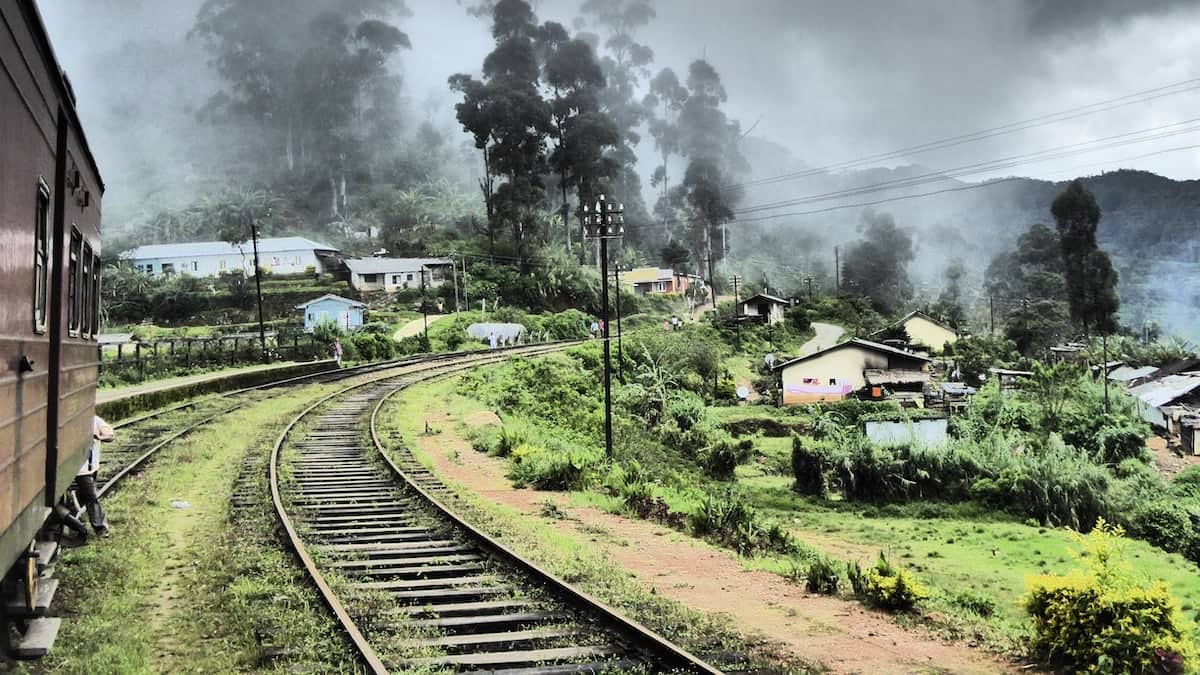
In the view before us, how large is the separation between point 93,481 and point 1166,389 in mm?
54734

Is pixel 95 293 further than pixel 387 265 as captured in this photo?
No

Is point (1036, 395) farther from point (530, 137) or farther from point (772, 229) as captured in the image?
point (772, 229)

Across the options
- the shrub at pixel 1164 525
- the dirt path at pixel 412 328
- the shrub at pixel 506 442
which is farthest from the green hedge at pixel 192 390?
the shrub at pixel 1164 525

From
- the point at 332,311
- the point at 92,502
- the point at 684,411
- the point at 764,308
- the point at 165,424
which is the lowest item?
the point at 684,411

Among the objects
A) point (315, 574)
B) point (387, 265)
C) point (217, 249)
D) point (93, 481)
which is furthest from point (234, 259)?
point (315, 574)

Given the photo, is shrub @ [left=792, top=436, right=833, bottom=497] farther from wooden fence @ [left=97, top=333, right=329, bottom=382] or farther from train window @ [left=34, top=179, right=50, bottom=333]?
train window @ [left=34, top=179, right=50, bottom=333]

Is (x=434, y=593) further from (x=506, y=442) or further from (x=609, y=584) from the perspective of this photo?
(x=506, y=442)

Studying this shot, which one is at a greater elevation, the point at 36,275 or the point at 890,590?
the point at 36,275

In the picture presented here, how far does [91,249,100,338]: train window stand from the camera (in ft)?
27.9

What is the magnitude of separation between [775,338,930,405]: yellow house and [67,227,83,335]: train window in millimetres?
47149

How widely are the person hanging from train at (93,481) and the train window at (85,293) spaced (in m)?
1.81

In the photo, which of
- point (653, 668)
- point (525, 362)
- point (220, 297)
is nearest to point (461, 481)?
point (653, 668)

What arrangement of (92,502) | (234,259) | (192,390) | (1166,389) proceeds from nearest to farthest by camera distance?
(92,502) < (192,390) < (1166,389) < (234,259)

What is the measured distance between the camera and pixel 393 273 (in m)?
72.8
